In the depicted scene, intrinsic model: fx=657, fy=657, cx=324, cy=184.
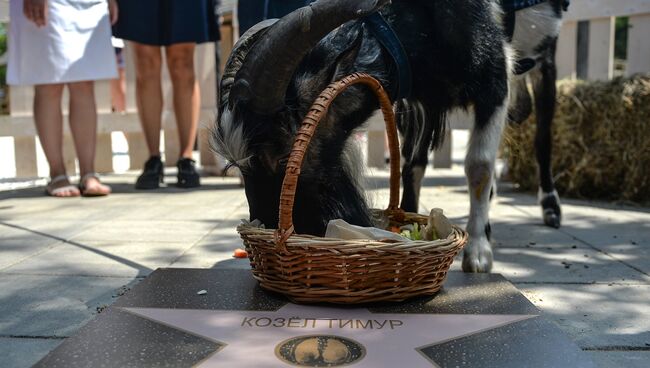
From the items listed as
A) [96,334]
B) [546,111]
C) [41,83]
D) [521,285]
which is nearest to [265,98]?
[96,334]

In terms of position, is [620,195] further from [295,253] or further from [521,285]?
[295,253]

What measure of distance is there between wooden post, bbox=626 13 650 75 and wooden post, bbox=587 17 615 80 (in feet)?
0.85

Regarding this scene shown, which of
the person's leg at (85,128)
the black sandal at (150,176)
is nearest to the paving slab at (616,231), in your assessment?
the black sandal at (150,176)

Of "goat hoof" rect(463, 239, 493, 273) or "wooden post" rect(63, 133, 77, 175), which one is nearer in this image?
"goat hoof" rect(463, 239, 493, 273)

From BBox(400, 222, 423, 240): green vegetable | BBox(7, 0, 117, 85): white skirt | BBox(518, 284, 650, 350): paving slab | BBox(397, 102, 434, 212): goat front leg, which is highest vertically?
BBox(7, 0, 117, 85): white skirt

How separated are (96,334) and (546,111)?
324 cm

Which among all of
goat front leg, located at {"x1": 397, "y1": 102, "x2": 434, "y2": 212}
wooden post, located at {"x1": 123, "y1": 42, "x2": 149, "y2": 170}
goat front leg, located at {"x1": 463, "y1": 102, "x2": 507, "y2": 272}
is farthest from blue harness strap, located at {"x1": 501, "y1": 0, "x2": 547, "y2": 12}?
wooden post, located at {"x1": 123, "y1": 42, "x2": 149, "y2": 170}

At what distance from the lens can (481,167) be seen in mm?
2914

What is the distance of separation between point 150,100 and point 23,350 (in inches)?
143

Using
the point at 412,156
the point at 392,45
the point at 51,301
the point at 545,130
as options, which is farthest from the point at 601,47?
the point at 51,301

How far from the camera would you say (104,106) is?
22.4ft

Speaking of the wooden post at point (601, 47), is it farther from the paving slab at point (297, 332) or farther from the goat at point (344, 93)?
the paving slab at point (297, 332)

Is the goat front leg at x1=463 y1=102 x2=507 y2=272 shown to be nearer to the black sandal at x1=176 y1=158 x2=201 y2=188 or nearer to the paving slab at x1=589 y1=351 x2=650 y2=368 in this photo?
→ the paving slab at x1=589 y1=351 x2=650 y2=368

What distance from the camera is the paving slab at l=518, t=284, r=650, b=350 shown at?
80.6 inches
